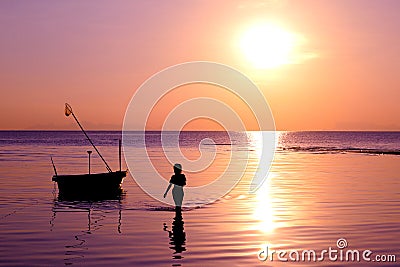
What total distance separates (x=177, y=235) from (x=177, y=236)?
22cm

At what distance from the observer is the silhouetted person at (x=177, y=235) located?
19.6 metres

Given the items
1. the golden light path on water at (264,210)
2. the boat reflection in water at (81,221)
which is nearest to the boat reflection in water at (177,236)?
the boat reflection in water at (81,221)

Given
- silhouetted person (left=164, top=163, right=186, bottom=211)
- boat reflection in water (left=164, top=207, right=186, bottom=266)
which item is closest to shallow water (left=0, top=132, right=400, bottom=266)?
boat reflection in water (left=164, top=207, right=186, bottom=266)

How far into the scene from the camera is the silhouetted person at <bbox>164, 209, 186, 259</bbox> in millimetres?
19641

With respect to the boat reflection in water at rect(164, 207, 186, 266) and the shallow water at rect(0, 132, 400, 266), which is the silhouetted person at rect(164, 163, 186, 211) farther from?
the shallow water at rect(0, 132, 400, 266)

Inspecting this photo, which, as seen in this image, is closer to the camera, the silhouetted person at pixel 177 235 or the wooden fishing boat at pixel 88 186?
the silhouetted person at pixel 177 235

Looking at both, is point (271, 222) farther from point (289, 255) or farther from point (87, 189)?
point (87, 189)

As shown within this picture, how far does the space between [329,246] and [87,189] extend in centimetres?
1939

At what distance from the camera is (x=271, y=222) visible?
2541cm

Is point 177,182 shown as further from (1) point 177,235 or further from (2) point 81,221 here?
(1) point 177,235

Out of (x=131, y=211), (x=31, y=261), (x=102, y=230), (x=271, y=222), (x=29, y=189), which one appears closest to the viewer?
(x=31, y=261)

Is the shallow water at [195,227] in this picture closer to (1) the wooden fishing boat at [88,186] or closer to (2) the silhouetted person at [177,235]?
(2) the silhouetted person at [177,235]

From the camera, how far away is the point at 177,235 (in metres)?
22.1

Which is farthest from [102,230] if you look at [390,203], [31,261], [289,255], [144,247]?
[390,203]
